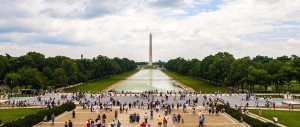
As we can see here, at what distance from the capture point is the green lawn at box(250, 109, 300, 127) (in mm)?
38013

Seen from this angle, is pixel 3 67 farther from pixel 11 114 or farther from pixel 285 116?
pixel 285 116

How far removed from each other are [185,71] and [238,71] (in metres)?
97.1

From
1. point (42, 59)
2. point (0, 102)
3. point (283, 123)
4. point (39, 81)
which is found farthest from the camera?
point (42, 59)

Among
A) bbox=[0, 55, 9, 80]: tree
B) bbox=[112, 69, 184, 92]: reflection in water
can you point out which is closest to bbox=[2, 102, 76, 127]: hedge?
bbox=[112, 69, 184, 92]: reflection in water

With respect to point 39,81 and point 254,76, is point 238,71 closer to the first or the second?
point 254,76

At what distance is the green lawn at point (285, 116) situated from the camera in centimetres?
3801

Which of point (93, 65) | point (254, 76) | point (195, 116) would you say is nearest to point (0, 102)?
point (195, 116)

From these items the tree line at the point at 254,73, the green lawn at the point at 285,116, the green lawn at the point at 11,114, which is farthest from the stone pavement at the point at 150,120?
the tree line at the point at 254,73

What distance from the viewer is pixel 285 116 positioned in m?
43.3

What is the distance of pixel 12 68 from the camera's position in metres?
103

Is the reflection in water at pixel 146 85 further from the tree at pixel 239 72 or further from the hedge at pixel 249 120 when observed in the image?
the hedge at pixel 249 120

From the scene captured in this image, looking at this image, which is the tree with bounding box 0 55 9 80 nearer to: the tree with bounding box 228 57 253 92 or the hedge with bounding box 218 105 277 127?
the tree with bounding box 228 57 253 92

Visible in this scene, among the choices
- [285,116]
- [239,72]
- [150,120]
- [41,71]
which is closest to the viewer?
[150,120]

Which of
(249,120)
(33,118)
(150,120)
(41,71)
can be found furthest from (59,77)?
(249,120)
